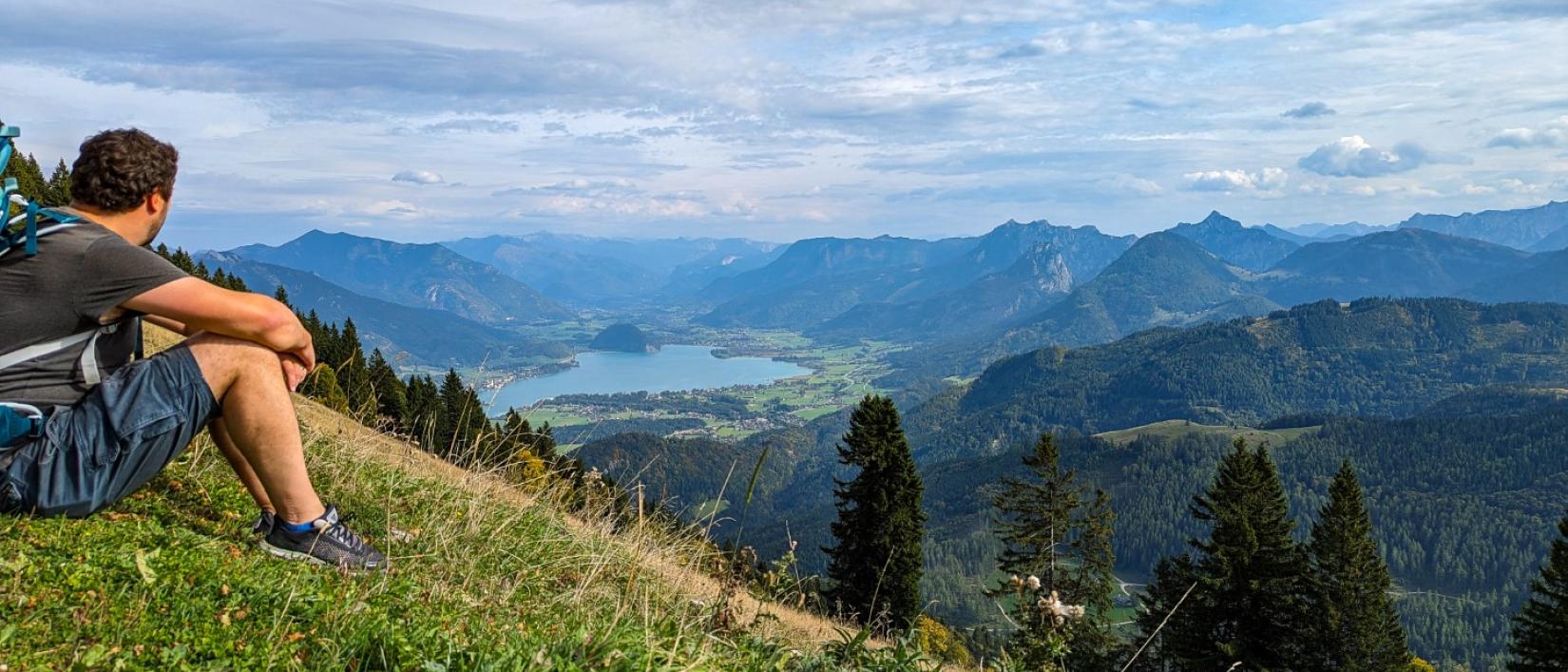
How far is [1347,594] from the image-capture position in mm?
26406

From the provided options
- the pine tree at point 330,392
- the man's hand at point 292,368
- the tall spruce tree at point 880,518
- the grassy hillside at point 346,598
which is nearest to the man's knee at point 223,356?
the man's hand at point 292,368

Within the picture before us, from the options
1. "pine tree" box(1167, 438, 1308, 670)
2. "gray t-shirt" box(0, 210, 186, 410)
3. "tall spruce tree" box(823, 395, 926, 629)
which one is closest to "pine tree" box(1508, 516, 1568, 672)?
"pine tree" box(1167, 438, 1308, 670)

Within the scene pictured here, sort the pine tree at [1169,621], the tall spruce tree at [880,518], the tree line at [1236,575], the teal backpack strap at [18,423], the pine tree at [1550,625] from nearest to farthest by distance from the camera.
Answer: the teal backpack strap at [18,423] < the pine tree at [1550,625] < the pine tree at [1169,621] < the tree line at [1236,575] < the tall spruce tree at [880,518]

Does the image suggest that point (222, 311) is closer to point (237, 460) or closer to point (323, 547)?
point (237, 460)

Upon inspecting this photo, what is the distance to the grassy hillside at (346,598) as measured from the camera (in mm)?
3004

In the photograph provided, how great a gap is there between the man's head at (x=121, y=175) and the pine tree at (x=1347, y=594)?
100ft

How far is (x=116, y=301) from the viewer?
3.66m

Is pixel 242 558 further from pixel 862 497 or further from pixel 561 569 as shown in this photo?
pixel 862 497

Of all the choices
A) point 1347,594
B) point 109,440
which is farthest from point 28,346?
point 1347,594

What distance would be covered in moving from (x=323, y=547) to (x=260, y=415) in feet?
2.43

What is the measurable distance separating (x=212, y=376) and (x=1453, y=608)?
187m

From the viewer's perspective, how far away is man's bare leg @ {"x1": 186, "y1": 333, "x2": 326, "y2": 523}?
387 centimetres

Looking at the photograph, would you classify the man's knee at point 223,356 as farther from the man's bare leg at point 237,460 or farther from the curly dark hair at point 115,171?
the curly dark hair at point 115,171

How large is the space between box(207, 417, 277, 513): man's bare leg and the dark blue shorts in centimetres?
32
